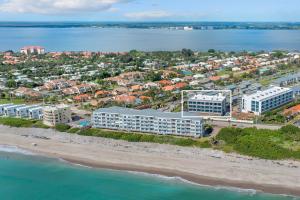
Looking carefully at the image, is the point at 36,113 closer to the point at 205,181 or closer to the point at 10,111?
the point at 10,111

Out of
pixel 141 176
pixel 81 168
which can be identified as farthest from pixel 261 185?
pixel 81 168

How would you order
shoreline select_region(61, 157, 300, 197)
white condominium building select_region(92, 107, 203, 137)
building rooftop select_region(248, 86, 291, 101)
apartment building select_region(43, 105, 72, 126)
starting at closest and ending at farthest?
1. shoreline select_region(61, 157, 300, 197)
2. white condominium building select_region(92, 107, 203, 137)
3. apartment building select_region(43, 105, 72, 126)
4. building rooftop select_region(248, 86, 291, 101)

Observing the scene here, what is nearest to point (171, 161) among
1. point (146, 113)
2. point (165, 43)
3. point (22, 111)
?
point (146, 113)

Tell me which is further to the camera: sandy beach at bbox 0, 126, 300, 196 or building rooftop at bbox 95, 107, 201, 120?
building rooftop at bbox 95, 107, 201, 120

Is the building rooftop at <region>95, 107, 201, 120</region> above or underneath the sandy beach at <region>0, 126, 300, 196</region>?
above

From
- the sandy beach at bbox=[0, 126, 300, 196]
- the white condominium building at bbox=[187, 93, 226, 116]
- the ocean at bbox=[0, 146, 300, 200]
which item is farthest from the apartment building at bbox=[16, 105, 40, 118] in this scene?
the white condominium building at bbox=[187, 93, 226, 116]

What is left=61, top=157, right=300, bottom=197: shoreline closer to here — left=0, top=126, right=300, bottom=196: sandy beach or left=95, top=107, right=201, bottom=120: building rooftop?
left=0, top=126, right=300, bottom=196: sandy beach

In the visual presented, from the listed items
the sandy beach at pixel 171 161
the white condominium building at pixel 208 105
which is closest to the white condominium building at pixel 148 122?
the sandy beach at pixel 171 161

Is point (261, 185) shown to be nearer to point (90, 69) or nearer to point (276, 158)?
point (276, 158)
